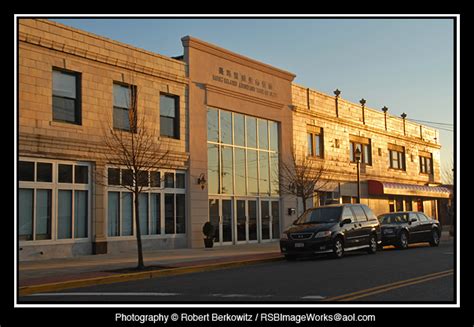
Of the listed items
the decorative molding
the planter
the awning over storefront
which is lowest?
the planter

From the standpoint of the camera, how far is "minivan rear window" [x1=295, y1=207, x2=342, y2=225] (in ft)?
64.8

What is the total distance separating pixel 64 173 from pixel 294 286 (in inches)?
420

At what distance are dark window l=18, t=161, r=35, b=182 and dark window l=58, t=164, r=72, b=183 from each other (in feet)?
3.49

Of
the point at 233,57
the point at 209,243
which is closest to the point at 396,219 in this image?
the point at 209,243

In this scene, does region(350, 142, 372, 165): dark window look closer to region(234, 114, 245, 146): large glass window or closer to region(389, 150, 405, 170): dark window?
region(389, 150, 405, 170): dark window

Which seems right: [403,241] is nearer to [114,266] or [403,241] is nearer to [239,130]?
[239,130]

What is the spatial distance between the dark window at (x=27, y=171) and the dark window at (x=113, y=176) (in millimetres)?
3117

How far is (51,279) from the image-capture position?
542 inches

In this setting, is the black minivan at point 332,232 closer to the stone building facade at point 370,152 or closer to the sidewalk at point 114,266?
the sidewalk at point 114,266

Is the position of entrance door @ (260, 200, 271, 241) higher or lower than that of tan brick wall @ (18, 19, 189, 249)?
lower

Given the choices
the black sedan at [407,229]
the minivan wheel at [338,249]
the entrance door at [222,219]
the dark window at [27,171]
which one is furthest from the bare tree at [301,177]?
the dark window at [27,171]

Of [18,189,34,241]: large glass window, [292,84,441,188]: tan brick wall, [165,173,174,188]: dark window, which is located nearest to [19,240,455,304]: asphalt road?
[18,189,34,241]: large glass window

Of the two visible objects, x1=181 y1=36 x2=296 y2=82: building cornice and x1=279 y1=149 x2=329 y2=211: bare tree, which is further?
x1=279 y1=149 x2=329 y2=211: bare tree

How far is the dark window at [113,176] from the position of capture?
71.2 ft
